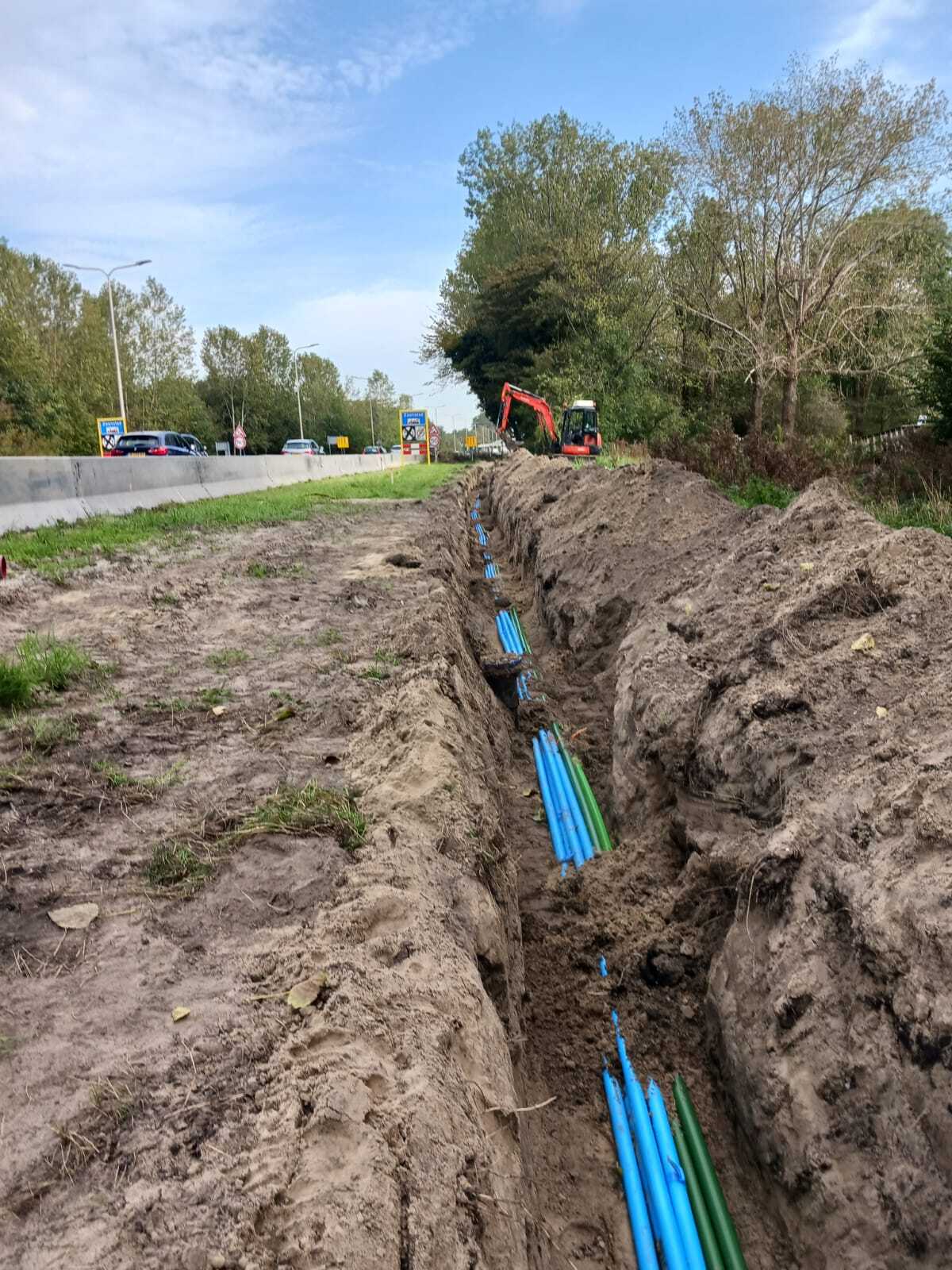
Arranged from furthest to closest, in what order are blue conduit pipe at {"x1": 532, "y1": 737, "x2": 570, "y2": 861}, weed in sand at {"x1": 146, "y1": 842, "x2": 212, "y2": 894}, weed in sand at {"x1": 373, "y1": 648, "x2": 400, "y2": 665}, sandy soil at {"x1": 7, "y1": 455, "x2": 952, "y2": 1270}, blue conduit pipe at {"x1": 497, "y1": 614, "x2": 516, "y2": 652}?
blue conduit pipe at {"x1": 497, "y1": 614, "x2": 516, "y2": 652} → weed in sand at {"x1": 373, "y1": 648, "x2": 400, "y2": 665} → blue conduit pipe at {"x1": 532, "y1": 737, "x2": 570, "y2": 861} → weed in sand at {"x1": 146, "y1": 842, "x2": 212, "y2": 894} → sandy soil at {"x1": 7, "y1": 455, "x2": 952, "y2": 1270}

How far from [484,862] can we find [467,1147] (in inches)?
62.0

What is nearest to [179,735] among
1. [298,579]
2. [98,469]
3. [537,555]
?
[298,579]

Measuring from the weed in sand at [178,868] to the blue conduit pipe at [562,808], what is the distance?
2.39 metres

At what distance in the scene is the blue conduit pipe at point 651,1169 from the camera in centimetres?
270

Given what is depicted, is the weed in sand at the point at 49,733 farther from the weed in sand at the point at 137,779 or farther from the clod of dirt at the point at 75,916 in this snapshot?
the clod of dirt at the point at 75,916

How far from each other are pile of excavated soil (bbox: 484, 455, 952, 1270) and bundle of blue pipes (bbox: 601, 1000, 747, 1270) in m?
0.13

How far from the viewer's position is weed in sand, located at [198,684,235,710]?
5.20 m

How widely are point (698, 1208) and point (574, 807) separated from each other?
2.83m

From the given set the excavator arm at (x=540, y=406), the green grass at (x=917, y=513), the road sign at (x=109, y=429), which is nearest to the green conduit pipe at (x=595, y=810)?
the green grass at (x=917, y=513)

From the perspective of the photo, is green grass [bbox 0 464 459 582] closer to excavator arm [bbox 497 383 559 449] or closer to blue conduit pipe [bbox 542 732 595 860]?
blue conduit pipe [bbox 542 732 595 860]

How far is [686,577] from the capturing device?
6.68m

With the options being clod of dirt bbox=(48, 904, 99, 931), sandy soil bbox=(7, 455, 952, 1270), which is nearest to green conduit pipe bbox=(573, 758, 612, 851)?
sandy soil bbox=(7, 455, 952, 1270)

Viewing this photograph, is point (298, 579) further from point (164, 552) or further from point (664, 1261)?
point (664, 1261)

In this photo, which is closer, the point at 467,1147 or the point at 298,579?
the point at 467,1147
